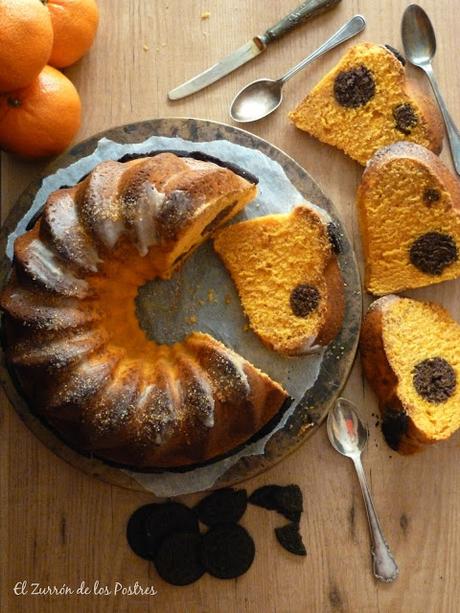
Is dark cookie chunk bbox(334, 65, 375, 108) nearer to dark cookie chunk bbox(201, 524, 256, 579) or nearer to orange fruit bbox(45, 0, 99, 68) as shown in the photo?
orange fruit bbox(45, 0, 99, 68)

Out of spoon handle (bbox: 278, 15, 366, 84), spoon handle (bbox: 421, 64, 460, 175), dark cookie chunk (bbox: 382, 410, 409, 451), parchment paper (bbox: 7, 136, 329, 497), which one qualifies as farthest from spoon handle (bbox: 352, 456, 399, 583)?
spoon handle (bbox: 278, 15, 366, 84)

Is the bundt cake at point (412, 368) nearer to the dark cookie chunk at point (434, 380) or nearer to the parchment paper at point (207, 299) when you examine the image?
the dark cookie chunk at point (434, 380)

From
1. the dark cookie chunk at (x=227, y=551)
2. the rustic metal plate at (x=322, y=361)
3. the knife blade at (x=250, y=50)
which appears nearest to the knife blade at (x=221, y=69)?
the knife blade at (x=250, y=50)

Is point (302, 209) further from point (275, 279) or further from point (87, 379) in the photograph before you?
point (87, 379)

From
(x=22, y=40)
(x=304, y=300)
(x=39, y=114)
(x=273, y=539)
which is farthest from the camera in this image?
(x=273, y=539)

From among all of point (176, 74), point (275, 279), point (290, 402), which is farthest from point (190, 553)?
point (176, 74)

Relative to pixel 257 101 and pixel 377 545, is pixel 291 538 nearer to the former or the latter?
pixel 377 545

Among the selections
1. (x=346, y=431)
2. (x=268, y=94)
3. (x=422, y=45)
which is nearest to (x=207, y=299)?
(x=346, y=431)
